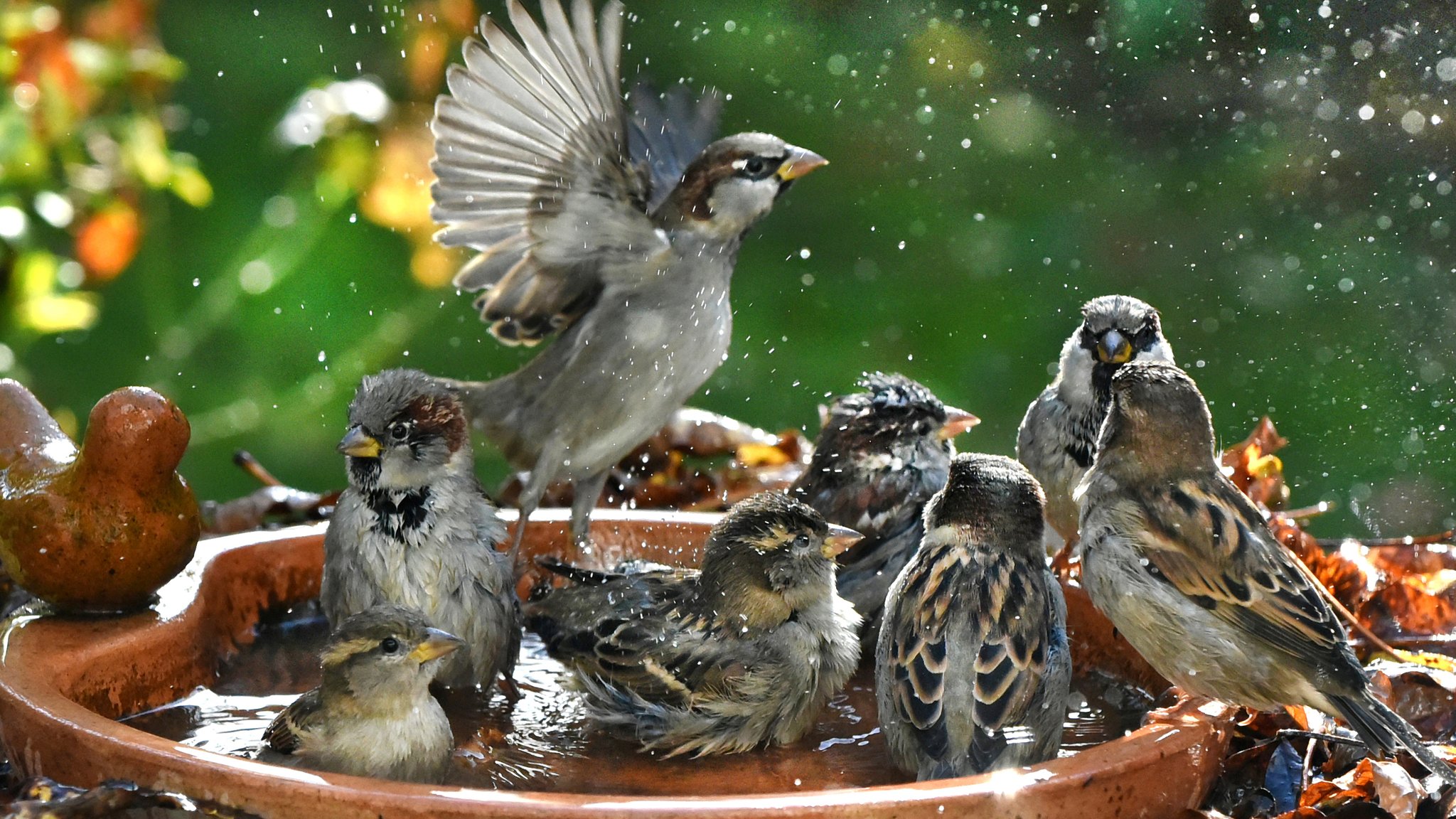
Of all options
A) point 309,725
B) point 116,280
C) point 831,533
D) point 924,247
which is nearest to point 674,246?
point 831,533

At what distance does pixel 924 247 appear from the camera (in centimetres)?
639

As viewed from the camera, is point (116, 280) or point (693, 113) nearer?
point (693, 113)

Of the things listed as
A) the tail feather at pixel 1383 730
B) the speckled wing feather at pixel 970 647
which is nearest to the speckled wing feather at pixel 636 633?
the speckled wing feather at pixel 970 647

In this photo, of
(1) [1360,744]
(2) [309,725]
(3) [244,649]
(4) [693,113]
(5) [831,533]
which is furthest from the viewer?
(4) [693,113]

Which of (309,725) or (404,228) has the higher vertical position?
(404,228)

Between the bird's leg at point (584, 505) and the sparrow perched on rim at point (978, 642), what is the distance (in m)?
1.10

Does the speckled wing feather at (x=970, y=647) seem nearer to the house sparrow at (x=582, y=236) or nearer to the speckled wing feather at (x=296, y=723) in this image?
the speckled wing feather at (x=296, y=723)

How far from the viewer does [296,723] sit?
99.2 inches

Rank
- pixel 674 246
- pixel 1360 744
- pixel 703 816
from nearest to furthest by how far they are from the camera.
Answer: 1. pixel 703 816
2. pixel 1360 744
3. pixel 674 246


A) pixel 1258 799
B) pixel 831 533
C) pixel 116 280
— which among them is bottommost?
pixel 1258 799

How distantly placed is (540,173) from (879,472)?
1.05 metres

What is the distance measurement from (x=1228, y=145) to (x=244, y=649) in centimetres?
451

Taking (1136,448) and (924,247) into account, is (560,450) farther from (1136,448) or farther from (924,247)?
(924,247)

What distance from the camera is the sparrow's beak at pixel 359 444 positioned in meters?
3.03
